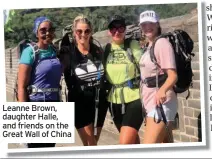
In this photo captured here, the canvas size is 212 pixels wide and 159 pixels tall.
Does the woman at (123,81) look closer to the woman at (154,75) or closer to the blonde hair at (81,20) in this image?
the woman at (154,75)

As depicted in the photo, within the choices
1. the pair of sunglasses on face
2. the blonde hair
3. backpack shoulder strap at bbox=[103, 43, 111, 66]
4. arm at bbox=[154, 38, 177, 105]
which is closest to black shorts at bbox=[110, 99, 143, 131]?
arm at bbox=[154, 38, 177, 105]

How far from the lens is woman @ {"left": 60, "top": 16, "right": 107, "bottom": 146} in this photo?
3.99 metres

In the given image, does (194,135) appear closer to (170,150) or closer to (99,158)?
(170,150)

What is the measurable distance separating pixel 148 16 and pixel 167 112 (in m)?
1.03

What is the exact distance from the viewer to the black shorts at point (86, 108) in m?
4.03

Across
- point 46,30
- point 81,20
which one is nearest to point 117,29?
point 81,20

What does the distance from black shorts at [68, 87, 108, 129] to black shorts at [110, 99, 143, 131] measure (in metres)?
0.12

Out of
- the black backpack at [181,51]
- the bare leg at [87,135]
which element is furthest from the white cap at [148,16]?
the bare leg at [87,135]

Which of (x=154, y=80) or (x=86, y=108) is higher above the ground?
(x=154, y=80)

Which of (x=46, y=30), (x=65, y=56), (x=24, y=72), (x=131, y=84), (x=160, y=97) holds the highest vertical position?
(x=46, y=30)

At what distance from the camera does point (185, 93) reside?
4090 mm

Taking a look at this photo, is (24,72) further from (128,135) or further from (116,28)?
(128,135)

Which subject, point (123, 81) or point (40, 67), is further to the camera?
point (123, 81)

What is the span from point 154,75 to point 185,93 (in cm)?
39
